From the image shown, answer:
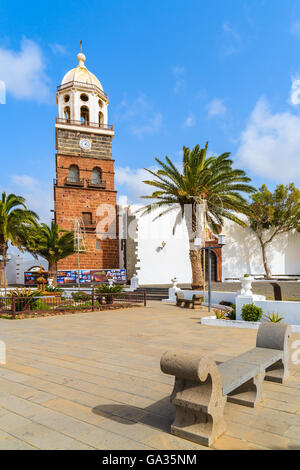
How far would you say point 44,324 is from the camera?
10.6m

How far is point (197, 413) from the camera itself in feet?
9.87

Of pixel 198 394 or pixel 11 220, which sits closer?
pixel 198 394

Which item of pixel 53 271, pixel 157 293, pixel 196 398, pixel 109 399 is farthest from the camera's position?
pixel 53 271

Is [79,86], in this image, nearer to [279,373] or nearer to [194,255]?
[194,255]

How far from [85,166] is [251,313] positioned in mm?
27160

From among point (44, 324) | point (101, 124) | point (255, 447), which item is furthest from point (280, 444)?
point (101, 124)

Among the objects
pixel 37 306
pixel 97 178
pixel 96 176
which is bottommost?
pixel 37 306

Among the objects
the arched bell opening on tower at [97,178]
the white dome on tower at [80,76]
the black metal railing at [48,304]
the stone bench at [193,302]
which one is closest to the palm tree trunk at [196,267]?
the stone bench at [193,302]

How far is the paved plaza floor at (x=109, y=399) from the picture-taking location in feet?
9.64

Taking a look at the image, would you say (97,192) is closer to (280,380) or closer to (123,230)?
(123,230)

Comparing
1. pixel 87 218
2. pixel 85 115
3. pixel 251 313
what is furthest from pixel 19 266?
pixel 251 313

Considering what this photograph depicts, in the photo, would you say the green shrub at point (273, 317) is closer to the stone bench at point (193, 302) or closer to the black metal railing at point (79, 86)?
the stone bench at point (193, 302)
